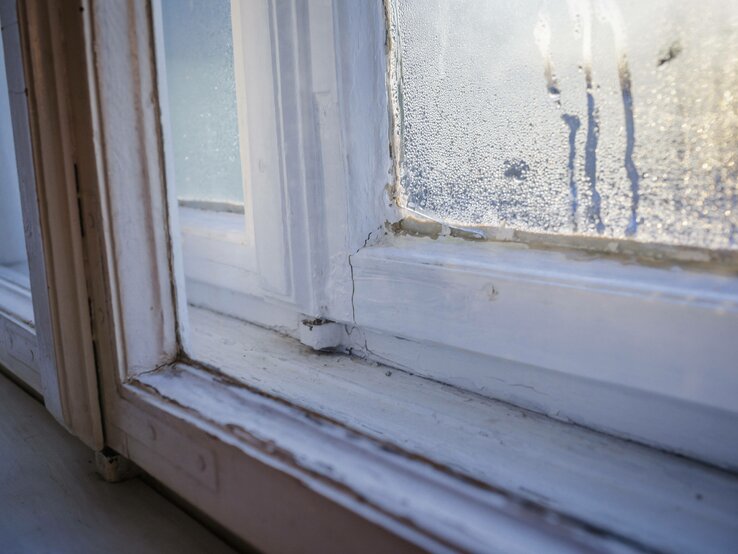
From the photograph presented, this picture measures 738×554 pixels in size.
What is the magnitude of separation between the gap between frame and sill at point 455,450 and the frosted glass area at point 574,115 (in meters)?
0.17

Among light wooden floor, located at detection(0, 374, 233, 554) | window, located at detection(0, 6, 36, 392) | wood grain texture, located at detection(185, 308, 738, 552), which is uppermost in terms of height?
window, located at detection(0, 6, 36, 392)

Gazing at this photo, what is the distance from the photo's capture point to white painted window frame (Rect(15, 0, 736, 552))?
0.45m

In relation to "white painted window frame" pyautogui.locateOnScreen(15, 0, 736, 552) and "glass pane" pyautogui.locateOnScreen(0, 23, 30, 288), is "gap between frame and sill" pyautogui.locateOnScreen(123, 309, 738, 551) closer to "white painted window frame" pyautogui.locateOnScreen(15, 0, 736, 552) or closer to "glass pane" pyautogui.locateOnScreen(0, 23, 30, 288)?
"white painted window frame" pyautogui.locateOnScreen(15, 0, 736, 552)

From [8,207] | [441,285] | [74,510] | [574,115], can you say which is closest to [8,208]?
[8,207]

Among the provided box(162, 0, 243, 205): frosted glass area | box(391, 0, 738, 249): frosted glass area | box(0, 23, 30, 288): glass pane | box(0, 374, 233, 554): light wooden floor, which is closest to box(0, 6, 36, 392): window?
box(0, 23, 30, 288): glass pane

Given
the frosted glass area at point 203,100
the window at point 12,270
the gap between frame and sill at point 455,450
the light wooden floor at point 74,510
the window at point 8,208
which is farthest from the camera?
the window at point 8,208

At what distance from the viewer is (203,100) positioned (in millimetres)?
949

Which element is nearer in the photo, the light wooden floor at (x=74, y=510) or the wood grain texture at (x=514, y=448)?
the wood grain texture at (x=514, y=448)

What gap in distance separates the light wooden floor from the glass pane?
418mm

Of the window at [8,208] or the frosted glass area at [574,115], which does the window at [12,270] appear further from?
the frosted glass area at [574,115]

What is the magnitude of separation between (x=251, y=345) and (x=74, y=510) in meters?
0.26

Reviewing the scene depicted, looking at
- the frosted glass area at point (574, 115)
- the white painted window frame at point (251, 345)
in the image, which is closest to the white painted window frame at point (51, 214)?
the white painted window frame at point (251, 345)

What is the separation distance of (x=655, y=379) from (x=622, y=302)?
61mm

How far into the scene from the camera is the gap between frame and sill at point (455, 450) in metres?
0.38
